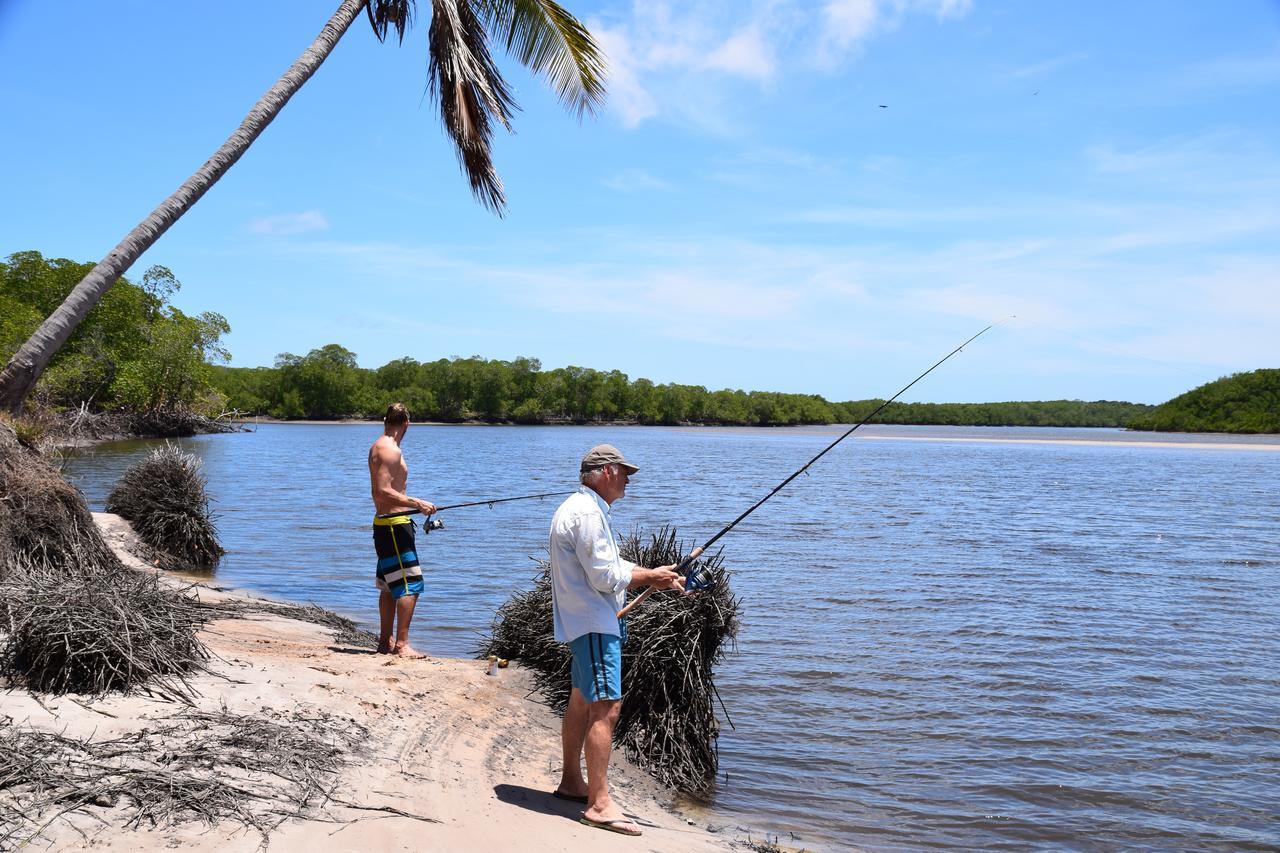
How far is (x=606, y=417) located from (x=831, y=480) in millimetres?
93213

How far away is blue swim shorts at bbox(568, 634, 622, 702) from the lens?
4.69 m

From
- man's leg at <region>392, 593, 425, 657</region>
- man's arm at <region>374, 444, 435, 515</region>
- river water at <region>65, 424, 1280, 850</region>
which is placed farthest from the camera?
man's leg at <region>392, 593, 425, 657</region>

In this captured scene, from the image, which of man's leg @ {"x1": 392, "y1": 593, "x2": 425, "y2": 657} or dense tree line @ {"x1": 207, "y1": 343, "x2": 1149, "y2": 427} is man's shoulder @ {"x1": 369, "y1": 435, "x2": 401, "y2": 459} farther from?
dense tree line @ {"x1": 207, "y1": 343, "x2": 1149, "y2": 427}

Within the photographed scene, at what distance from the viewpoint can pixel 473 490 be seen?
97.3ft

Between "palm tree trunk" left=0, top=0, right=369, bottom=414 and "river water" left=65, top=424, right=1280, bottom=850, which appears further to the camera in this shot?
"palm tree trunk" left=0, top=0, right=369, bottom=414

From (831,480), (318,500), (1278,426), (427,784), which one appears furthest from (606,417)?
(427,784)

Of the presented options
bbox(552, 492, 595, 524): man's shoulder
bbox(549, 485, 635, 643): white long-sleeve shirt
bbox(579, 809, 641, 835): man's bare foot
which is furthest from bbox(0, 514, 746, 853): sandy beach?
bbox(552, 492, 595, 524): man's shoulder

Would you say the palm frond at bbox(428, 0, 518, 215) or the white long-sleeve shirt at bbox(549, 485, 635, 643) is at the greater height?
the palm frond at bbox(428, 0, 518, 215)

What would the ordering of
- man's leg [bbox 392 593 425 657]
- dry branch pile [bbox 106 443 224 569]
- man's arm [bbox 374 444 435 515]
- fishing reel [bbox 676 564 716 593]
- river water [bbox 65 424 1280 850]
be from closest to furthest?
fishing reel [bbox 676 564 716 593], river water [bbox 65 424 1280 850], man's arm [bbox 374 444 435 515], man's leg [bbox 392 593 425 657], dry branch pile [bbox 106 443 224 569]

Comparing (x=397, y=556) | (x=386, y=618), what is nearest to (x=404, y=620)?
(x=386, y=618)

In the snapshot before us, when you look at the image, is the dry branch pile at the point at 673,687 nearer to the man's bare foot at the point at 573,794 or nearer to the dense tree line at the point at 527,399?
the man's bare foot at the point at 573,794

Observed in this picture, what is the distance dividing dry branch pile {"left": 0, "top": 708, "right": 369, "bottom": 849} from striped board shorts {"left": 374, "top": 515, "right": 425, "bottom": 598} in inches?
94.6

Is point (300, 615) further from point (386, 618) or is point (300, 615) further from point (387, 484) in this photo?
point (387, 484)

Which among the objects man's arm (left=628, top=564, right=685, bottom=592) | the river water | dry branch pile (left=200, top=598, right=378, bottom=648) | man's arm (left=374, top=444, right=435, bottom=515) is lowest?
the river water
